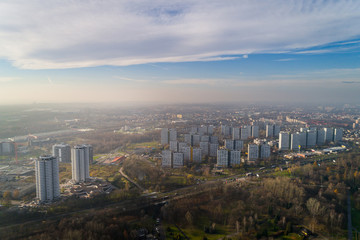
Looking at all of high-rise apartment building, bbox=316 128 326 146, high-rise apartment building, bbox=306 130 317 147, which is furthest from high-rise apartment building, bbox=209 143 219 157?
high-rise apartment building, bbox=316 128 326 146

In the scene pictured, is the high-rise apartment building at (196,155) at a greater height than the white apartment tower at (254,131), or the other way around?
the white apartment tower at (254,131)

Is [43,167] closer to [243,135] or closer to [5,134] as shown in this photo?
[5,134]

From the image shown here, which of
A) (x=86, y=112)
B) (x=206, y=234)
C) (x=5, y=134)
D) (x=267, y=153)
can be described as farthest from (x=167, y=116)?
(x=206, y=234)

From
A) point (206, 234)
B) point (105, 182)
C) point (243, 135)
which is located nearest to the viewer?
point (206, 234)

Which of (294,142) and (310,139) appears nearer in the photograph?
(294,142)

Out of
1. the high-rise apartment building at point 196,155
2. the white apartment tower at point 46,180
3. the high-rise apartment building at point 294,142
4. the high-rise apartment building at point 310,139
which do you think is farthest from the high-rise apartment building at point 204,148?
the white apartment tower at point 46,180

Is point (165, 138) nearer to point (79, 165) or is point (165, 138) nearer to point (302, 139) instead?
point (79, 165)

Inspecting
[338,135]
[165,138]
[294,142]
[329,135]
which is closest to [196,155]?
[165,138]

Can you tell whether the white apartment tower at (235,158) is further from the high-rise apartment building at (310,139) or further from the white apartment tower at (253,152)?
the high-rise apartment building at (310,139)
